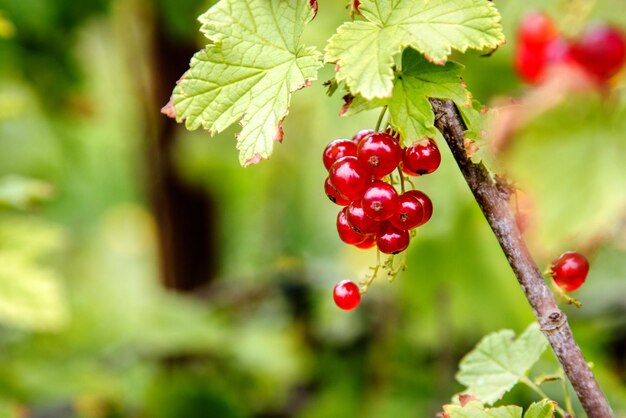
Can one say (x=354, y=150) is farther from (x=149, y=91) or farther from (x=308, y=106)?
(x=149, y=91)

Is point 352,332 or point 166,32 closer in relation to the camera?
point 352,332

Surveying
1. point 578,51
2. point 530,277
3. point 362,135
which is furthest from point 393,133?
point 578,51

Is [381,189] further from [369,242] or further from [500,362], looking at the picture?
[500,362]

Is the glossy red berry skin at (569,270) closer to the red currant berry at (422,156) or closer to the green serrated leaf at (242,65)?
the red currant berry at (422,156)

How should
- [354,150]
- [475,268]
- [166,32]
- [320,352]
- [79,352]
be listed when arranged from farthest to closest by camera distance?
[166,32]
[320,352]
[79,352]
[475,268]
[354,150]

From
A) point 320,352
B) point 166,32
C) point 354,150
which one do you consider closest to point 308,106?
point 166,32

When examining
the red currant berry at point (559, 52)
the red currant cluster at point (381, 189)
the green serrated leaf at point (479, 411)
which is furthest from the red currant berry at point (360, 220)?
the red currant berry at point (559, 52)
